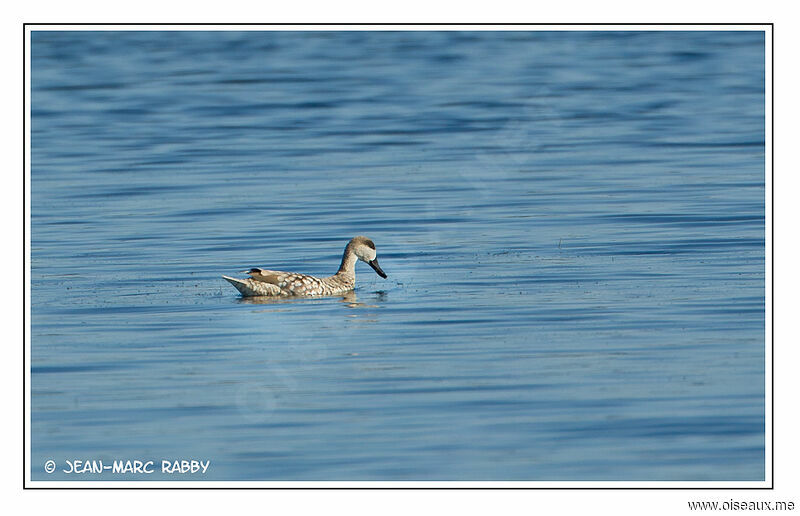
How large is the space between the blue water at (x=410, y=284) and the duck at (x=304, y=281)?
0.15m

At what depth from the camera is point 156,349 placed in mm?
10977

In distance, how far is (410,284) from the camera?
13.8 meters

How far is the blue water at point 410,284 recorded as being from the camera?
8.73m

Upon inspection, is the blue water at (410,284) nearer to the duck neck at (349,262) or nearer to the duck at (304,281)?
the duck at (304,281)

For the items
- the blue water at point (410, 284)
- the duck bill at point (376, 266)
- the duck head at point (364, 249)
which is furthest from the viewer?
the duck bill at point (376, 266)

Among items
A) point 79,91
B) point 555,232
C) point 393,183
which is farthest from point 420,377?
point 79,91

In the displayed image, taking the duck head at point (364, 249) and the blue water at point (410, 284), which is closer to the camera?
the blue water at point (410, 284)

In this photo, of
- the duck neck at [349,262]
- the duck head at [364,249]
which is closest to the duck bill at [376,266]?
the duck head at [364,249]

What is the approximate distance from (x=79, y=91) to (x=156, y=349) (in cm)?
2333

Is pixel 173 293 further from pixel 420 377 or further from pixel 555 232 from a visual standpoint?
pixel 555 232

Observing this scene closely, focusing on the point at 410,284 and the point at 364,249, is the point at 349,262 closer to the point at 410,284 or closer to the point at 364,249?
the point at 364,249

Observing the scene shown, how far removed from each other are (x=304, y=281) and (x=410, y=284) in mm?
1176

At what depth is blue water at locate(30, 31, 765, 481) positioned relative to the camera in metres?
8.73

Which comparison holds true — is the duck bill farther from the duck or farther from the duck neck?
the duck neck
